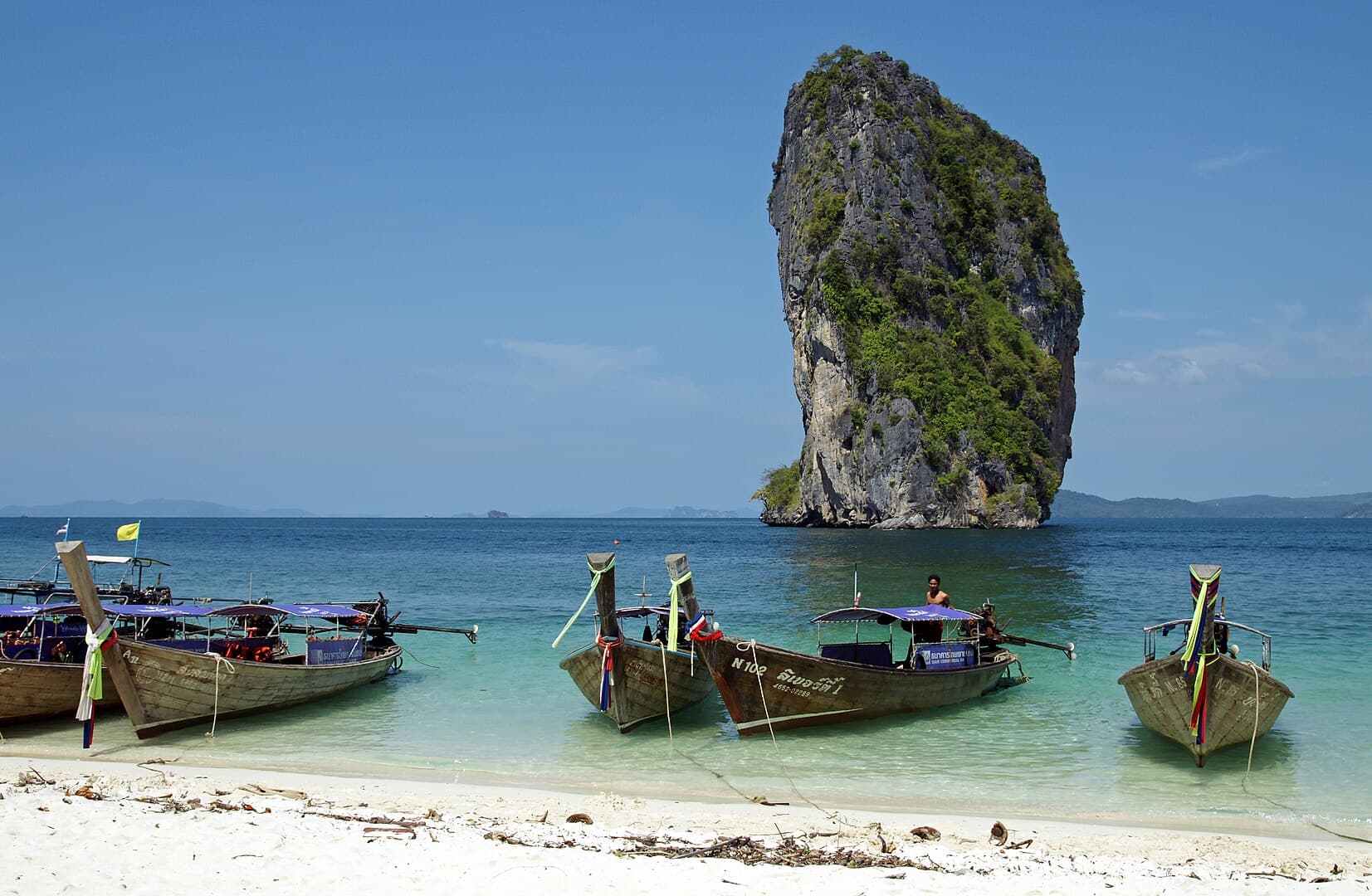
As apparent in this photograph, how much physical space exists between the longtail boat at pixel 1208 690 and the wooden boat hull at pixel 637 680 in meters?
5.63

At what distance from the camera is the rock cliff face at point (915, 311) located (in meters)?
81.7

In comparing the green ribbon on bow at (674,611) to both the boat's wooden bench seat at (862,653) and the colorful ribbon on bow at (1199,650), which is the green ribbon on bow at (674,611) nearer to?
the boat's wooden bench seat at (862,653)

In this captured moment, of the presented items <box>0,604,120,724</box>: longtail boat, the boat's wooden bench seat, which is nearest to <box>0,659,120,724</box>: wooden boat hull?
<box>0,604,120,724</box>: longtail boat

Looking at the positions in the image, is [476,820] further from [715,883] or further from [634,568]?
[634,568]

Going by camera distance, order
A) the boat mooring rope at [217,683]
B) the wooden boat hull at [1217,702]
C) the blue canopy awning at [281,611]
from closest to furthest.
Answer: the wooden boat hull at [1217,702] → the boat mooring rope at [217,683] → the blue canopy awning at [281,611]

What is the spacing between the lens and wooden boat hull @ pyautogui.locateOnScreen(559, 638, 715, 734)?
12.9 m

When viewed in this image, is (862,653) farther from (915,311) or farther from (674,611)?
(915,311)

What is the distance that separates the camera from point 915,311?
3359 inches

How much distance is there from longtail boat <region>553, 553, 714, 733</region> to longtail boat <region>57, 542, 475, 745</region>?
13.4 feet

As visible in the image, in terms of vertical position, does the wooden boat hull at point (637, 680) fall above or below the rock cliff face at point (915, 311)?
below

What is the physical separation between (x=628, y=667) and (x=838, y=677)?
2.75 meters

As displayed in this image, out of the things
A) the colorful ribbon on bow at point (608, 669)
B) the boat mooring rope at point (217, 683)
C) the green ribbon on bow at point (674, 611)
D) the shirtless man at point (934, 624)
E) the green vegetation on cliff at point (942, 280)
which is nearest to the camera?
the green ribbon on bow at point (674, 611)

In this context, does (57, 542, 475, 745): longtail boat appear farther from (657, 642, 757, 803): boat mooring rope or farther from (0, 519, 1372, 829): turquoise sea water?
(657, 642, 757, 803): boat mooring rope

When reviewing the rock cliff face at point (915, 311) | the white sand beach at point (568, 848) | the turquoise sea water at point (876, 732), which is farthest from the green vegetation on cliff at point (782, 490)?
the white sand beach at point (568, 848)
